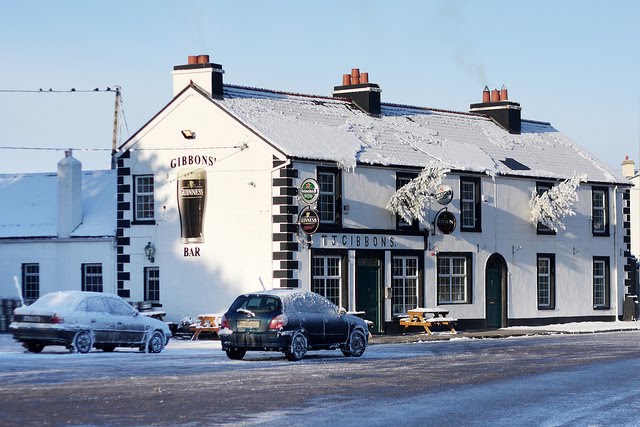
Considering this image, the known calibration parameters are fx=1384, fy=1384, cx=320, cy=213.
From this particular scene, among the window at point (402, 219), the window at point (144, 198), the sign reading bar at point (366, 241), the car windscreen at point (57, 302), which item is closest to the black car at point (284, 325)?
the car windscreen at point (57, 302)

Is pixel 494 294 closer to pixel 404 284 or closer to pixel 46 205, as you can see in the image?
pixel 404 284

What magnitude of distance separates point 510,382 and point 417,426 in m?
7.37

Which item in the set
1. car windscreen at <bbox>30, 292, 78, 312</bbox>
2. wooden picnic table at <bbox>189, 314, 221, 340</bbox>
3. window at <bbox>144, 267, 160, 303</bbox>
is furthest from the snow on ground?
car windscreen at <bbox>30, 292, 78, 312</bbox>

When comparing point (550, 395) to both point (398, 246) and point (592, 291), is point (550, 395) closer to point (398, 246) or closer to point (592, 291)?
point (398, 246)

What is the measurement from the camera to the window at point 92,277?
45.7 m

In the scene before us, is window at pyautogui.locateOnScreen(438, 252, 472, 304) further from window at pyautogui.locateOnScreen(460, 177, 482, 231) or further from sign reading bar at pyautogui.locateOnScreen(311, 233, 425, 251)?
sign reading bar at pyautogui.locateOnScreen(311, 233, 425, 251)

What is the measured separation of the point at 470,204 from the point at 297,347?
1904 centimetres

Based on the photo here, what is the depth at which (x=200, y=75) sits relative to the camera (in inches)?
A: 1697

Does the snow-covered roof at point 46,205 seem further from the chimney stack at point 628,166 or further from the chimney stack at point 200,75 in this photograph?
the chimney stack at point 628,166

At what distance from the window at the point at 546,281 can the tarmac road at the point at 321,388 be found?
56.6ft

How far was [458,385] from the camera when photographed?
75.3ft

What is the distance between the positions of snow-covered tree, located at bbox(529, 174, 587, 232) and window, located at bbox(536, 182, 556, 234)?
13 cm

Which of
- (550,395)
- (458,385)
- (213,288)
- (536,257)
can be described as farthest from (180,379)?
(536,257)

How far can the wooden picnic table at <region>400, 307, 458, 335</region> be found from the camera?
44.2m
